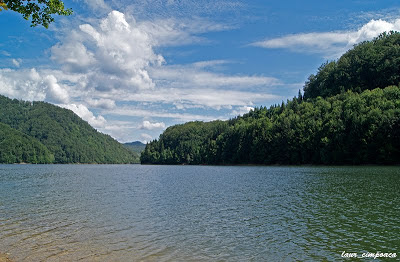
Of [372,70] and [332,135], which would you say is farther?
[372,70]

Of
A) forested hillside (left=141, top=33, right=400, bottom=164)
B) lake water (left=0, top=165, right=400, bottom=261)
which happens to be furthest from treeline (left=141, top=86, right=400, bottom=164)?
lake water (left=0, top=165, right=400, bottom=261)

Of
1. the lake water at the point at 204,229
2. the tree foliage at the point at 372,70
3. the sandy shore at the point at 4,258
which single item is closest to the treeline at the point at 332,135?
the tree foliage at the point at 372,70

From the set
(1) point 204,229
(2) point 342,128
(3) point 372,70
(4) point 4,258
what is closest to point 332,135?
(2) point 342,128

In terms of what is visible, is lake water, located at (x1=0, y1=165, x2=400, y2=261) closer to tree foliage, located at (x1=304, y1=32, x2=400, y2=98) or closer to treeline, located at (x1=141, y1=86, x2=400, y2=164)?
treeline, located at (x1=141, y1=86, x2=400, y2=164)

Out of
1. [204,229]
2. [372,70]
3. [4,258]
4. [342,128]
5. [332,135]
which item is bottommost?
[204,229]

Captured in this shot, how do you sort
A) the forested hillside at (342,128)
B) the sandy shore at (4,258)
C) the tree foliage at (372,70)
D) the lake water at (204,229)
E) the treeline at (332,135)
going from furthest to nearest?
1. the tree foliage at (372,70)
2. the forested hillside at (342,128)
3. the treeline at (332,135)
4. the lake water at (204,229)
5. the sandy shore at (4,258)

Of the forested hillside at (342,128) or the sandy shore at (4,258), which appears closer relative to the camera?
the sandy shore at (4,258)

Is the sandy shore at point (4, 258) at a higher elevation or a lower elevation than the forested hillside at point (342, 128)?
lower

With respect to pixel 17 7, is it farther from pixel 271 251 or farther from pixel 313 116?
pixel 313 116

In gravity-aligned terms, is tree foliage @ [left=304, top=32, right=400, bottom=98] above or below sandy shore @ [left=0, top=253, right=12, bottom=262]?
above

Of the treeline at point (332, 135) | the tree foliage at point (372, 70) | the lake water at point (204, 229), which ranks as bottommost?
the lake water at point (204, 229)

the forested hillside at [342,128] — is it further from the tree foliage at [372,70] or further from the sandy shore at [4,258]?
the sandy shore at [4,258]

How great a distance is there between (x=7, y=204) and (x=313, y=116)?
439ft

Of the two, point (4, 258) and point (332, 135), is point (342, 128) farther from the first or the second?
point (4, 258)
